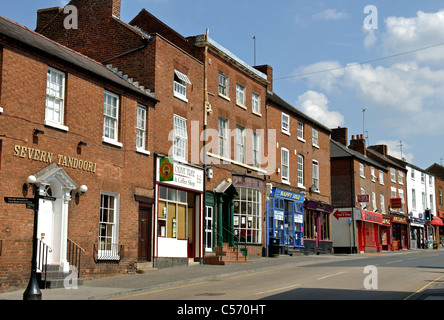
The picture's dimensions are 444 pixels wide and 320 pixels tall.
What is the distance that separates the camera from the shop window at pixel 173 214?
22764 millimetres

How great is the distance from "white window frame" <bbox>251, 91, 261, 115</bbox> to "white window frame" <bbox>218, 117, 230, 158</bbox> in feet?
11.2

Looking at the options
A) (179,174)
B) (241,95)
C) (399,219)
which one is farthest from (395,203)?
(179,174)

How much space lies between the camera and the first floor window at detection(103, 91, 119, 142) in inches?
→ 788

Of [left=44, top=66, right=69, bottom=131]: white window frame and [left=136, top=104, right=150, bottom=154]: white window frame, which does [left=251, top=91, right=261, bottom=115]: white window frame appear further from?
[left=44, top=66, right=69, bottom=131]: white window frame

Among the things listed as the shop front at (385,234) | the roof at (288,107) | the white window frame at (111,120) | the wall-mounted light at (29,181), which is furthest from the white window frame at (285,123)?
the shop front at (385,234)

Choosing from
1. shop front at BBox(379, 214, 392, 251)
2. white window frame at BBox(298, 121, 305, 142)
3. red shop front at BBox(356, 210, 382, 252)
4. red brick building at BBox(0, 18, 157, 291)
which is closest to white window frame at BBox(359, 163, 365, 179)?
red shop front at BBox(356, 210, 382, 252)

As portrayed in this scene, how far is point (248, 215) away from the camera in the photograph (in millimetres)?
29484

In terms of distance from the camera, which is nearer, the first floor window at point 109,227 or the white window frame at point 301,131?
the first floor window at point 109,227

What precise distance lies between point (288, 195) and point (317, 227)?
19.9ft

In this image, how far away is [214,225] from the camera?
26703 mm

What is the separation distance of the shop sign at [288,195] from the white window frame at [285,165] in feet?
2.75

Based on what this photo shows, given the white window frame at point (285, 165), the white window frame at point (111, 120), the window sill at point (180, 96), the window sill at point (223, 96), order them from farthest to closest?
the white window frame at point (285, 165) → the window sill at point (223, 96) → the window sill at point (180, 96) → the white window frame at point (111, 120)

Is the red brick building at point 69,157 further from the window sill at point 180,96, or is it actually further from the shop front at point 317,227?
the shop front at point 317,227
